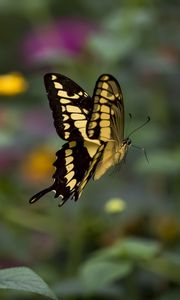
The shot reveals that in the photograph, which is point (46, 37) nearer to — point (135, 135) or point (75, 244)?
point (135, 135)

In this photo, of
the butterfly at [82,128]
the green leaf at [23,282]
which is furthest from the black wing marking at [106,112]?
the green leaf at [23,282]

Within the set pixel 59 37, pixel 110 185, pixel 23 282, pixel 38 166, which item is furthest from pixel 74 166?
pixel 59 37

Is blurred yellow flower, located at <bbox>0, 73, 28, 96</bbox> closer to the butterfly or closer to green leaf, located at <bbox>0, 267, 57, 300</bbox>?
the butterfly

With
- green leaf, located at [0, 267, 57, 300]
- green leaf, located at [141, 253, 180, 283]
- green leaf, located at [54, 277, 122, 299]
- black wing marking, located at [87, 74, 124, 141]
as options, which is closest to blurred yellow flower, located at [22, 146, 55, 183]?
green leaf, located at [54, 277, 122, 299]

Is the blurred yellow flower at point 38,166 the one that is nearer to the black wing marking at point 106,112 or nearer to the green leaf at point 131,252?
the green leaf at point 131,252

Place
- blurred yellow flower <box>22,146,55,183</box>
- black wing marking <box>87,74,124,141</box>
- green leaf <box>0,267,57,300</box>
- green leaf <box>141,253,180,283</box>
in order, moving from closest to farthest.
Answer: green leaf <box>0,267,57,300</box> → black wing marking <box>87,74,124,141</box> → green leaf <box>141,253,180,283</box> → blurred yellow flower <box>22,146,55,183</box>

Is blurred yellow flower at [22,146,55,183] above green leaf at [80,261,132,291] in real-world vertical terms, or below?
above

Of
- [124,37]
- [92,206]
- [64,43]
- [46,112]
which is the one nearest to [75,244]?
[92,206]

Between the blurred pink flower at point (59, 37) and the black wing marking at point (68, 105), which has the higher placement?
the blurred pink flower at point (59, 37)
